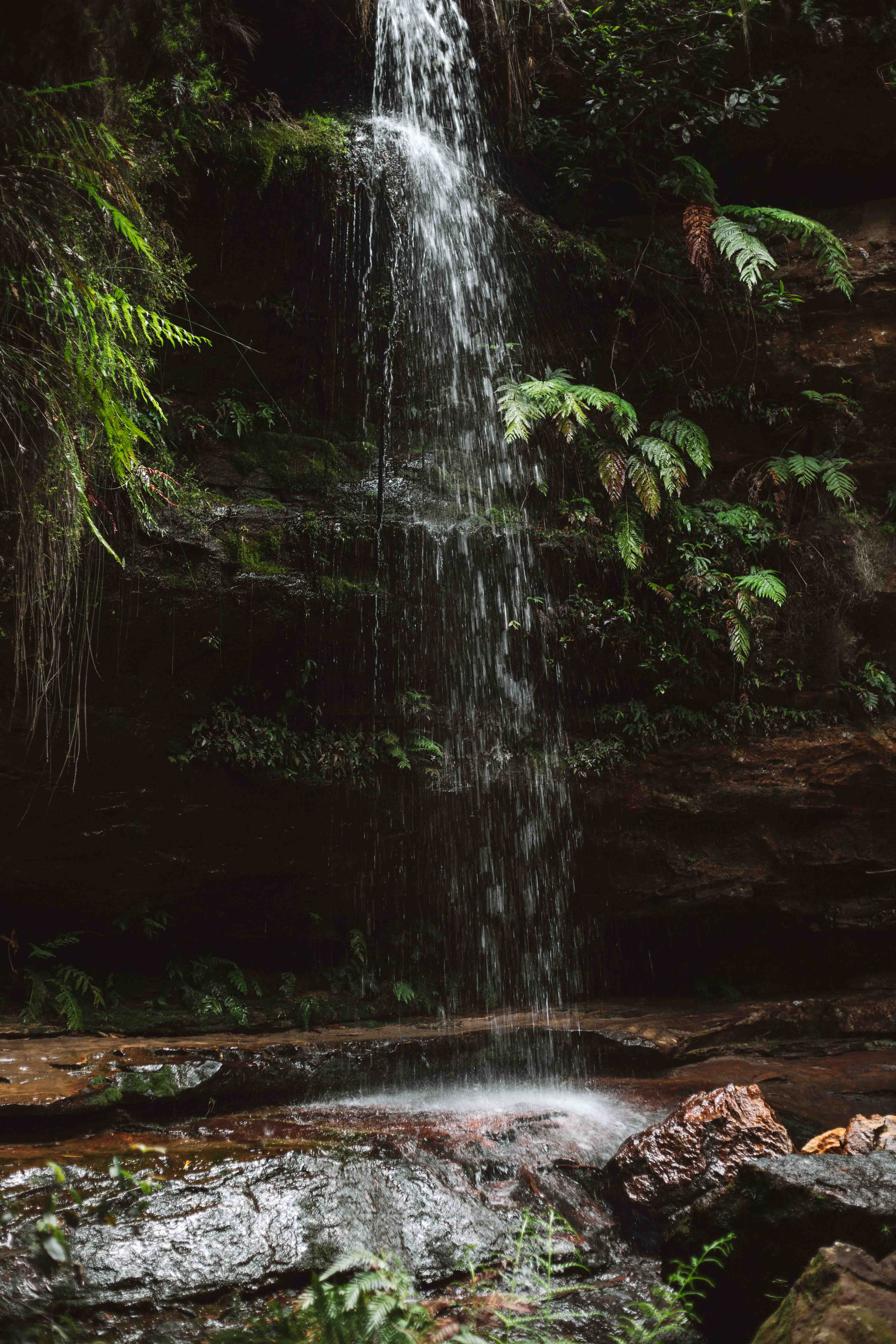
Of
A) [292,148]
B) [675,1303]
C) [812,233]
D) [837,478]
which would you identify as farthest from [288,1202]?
[812,233]

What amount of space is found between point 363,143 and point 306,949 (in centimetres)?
701

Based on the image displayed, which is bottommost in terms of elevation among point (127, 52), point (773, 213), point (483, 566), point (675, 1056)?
point (675, 1056)

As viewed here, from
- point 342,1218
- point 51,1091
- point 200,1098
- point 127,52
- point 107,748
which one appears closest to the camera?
point 342,1218

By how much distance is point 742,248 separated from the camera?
6582 millimetres

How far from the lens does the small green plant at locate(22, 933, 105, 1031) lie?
5.25 meters

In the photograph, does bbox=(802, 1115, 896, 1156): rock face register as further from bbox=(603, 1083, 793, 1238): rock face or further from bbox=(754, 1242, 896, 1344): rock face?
bbox=(754, 1242, 896, 1344): rock face

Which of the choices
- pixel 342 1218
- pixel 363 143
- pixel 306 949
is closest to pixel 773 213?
pixel 363 143

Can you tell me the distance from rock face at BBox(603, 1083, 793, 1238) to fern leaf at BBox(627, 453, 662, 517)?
446 cm

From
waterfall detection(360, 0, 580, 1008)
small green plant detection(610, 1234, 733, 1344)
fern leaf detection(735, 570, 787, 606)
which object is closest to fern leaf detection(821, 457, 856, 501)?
fern leaf detection(735, 570, 787, 606)

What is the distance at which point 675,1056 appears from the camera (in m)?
5.78

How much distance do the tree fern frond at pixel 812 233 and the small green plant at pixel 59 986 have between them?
834 cm

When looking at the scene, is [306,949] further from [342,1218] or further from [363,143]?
[363,143]

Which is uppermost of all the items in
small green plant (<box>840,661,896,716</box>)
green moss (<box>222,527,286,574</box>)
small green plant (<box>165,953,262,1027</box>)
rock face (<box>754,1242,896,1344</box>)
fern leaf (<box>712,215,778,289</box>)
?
fern leaf (<box>712,215,778,289</box>)

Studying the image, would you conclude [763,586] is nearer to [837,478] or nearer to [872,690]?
[837,478]
